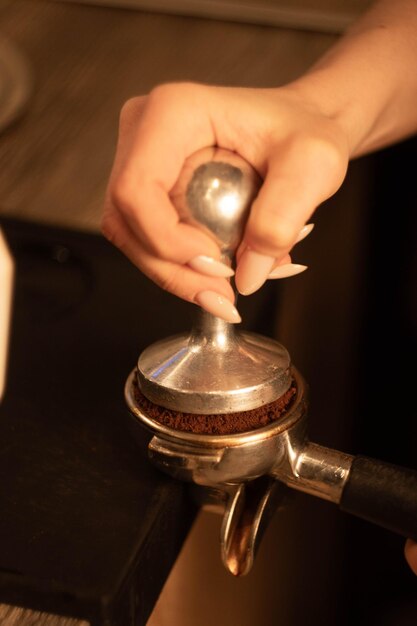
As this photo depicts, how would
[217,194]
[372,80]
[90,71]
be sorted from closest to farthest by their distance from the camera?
[217,194] < [372,80] < [90,71]

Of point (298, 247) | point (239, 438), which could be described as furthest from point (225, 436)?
point (298, 247)

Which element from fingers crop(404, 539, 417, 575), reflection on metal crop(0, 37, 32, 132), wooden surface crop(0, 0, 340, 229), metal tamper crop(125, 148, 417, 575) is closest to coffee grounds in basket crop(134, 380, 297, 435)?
metal tamper crop(125, 148, 417, 575)

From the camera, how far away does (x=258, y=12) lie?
0.97 meters

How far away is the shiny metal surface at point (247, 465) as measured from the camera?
1.19 ft

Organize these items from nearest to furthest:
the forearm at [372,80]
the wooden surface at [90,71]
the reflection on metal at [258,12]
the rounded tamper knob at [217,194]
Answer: the rounded tamper knob at [217,194] < the forearm at [372,80] < the wooden surface at [90,71] < the reflection on metal at [258,12]

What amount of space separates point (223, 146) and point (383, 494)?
0.20m

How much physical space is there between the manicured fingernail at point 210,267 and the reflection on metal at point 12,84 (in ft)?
1.78

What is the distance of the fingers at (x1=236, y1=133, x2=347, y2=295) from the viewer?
1.07 feet

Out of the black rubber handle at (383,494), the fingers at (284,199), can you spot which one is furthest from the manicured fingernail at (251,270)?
the black rubber handle at (383,494)

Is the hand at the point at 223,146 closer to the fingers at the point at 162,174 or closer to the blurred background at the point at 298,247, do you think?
the fingers at the point at 162,174

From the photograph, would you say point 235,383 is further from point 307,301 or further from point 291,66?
point 291,66

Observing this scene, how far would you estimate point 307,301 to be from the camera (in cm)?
75

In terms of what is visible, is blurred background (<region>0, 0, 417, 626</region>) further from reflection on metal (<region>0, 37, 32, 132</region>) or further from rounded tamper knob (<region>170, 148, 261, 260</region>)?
rounded tamper knob (<region>170, 148, 261, 260</region>)

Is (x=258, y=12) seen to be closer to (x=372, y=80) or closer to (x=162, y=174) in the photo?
(x=372, y=80)
